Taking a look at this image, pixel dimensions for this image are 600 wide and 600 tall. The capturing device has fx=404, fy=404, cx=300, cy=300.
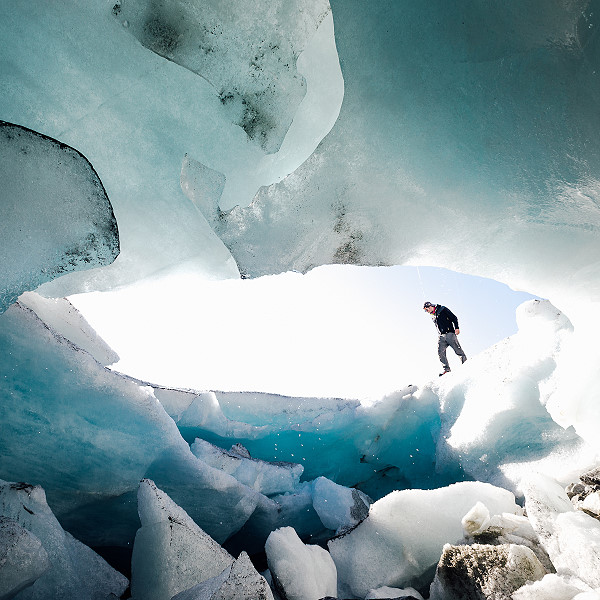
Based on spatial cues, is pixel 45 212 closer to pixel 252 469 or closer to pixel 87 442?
pixel 87 442

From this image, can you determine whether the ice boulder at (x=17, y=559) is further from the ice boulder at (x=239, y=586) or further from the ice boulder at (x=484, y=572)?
the ice boulder at (x=484, y=572)

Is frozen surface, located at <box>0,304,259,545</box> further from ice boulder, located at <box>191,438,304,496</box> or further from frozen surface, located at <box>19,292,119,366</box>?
frozen surface, located at <box>19,292,119,366</box>

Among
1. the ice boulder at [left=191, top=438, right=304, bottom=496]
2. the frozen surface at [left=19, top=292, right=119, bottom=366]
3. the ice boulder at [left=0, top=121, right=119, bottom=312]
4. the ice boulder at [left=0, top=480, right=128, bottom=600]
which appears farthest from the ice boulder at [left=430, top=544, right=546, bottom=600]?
the frozen surface at [left=19, top=292, right=119, bottom=366]

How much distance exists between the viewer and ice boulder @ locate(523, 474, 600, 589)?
1433 millimetres

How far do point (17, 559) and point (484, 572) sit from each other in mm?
1512

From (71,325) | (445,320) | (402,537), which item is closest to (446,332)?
(445,320)

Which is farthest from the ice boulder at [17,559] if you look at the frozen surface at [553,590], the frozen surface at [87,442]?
the frozen surface at [553,590]

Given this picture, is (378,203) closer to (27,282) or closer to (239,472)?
(27,282)

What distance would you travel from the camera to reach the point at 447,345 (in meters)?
5.86

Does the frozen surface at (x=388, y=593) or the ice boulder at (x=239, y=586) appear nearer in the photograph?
the ice boulder at (x=239, y=586)

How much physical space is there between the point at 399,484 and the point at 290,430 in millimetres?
1220

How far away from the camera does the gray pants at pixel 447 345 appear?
583 centimetres

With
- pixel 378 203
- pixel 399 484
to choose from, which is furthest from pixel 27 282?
pixel 399 484

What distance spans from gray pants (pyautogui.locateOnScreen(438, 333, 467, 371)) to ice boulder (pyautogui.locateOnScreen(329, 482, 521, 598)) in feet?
12.4
